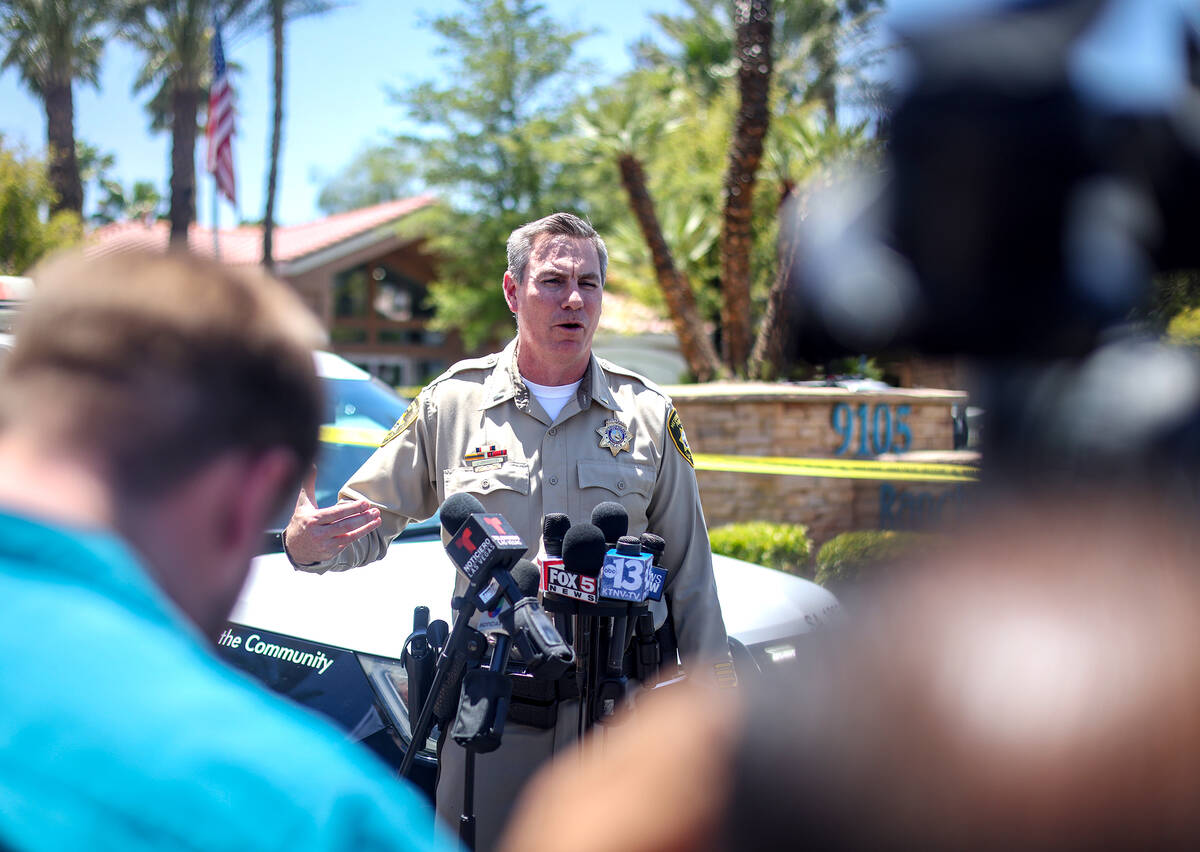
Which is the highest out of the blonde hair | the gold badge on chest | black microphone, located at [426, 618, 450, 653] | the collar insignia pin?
the blonde hair

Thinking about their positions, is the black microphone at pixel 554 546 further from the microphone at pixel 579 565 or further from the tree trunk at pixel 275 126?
the tree trunk at pixel 275 126

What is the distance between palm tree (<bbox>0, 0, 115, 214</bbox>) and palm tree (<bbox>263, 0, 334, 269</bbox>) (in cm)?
311

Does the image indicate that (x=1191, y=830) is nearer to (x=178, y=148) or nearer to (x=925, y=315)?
(x=925, y=315)

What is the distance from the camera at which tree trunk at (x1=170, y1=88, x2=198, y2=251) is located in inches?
777

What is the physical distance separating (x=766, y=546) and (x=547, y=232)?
5112mm

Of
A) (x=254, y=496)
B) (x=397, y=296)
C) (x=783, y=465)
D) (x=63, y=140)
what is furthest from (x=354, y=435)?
(x=397, y=296)

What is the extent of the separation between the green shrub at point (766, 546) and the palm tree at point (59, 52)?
52.2ft

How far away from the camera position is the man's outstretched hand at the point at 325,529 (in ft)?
8.43

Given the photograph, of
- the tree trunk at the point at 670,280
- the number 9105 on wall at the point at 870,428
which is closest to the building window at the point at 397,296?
the tree trunk at the point at 670,280

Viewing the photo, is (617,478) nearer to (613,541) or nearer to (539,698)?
(613,541)

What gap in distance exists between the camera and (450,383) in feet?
10.1

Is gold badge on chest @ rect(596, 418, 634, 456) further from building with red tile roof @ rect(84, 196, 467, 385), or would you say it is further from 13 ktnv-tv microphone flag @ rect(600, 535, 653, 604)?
building with red tile roof @ rect(84, 196, 467, 385)

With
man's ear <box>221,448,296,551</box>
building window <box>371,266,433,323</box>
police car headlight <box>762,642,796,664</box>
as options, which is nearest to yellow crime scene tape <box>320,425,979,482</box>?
police car headlight <box>762,642,796,664</box>

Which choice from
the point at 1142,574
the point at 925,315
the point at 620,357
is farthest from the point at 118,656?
the point at 620,357
